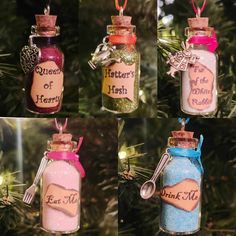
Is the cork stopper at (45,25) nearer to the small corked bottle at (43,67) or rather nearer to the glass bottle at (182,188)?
the small corked bottle at (43,67)

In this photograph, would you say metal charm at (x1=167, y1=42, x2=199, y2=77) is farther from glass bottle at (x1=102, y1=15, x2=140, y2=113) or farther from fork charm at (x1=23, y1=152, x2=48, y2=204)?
fork charm at (x1=23, y1=152, x2=48, y2=204)

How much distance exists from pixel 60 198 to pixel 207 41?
1.66ft

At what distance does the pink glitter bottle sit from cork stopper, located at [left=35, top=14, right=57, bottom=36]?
25 centimetres

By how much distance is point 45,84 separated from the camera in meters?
1.30

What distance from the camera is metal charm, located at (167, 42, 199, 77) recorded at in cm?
133

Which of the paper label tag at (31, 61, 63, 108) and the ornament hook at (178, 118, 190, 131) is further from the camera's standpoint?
the ornament hook at (178, 118, 190, 131)

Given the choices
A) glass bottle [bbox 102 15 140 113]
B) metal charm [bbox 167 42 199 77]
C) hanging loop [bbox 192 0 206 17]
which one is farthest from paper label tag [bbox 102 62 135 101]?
hanging loop [bbox 192 0 206 17]

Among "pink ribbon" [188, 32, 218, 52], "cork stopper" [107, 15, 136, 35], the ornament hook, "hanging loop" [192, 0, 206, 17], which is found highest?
"hanging loop" [192, 0, 206, 17]

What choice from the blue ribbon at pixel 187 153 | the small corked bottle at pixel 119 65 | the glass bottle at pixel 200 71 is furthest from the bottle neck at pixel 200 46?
the blue ribbon at pixel 187 153

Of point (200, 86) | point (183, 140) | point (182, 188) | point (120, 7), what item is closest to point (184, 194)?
point (182, 188)

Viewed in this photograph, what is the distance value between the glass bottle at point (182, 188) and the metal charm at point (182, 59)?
0.57 ft

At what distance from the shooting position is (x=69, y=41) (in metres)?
1.40

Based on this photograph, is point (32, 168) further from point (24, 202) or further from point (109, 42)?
point (109, 42)

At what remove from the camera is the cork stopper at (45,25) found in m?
1.32
